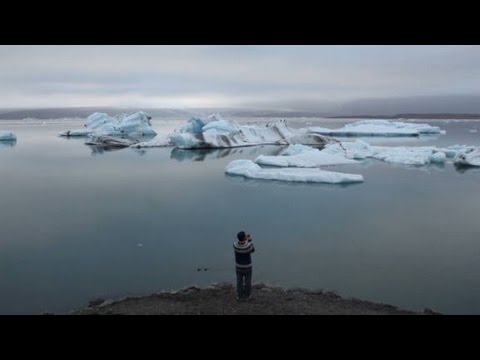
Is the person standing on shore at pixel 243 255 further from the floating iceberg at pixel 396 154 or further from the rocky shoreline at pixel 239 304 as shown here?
the floating iceberg at pixel 396 154

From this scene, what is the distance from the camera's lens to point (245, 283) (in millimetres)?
4277

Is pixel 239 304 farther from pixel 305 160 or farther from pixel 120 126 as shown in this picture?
pixel 120 126

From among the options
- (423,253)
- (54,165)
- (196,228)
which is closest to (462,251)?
(423,253)

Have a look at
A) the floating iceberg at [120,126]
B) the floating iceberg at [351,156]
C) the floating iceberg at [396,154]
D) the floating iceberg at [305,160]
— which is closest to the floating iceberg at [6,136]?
the floating iceberg at [120,126]

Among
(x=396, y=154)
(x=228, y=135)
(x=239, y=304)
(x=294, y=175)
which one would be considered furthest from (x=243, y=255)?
(x=228, y=135)

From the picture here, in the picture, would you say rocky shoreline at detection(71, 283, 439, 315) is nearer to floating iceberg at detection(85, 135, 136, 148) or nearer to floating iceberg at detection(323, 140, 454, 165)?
floating iceberg at detection(323, 140, 454, 165)

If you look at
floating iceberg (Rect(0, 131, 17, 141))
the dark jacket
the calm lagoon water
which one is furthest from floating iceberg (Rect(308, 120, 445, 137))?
the dark jacket

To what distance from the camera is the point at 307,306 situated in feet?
13.6

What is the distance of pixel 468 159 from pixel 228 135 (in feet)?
43.3

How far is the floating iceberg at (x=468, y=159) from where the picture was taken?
16312mm

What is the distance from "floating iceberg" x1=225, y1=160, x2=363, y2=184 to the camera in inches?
475
